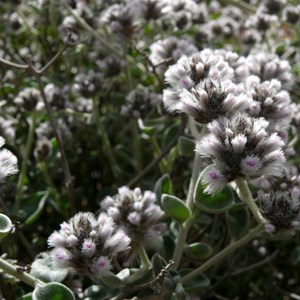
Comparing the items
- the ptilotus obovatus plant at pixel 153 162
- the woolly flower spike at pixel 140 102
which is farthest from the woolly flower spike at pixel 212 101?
the woolly flower spike at pixel 140 102

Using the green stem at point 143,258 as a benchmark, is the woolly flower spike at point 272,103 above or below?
above

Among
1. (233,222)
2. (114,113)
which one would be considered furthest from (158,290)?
(114,113)

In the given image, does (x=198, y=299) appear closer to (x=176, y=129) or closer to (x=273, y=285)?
(x=273, y=285)

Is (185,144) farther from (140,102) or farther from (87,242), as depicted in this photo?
(87,242)

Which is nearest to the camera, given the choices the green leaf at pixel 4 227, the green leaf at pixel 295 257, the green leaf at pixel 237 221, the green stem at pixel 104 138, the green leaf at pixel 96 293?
the green leaf at pixel 4 227

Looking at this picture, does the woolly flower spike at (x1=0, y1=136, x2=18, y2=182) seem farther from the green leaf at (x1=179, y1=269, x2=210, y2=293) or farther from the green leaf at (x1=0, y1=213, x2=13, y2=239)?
the green leaf at (x1=179, y1=269, x2=210, y2=293)

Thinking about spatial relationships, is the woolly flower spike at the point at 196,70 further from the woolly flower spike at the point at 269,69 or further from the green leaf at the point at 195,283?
the green leaf at the point at 195,283

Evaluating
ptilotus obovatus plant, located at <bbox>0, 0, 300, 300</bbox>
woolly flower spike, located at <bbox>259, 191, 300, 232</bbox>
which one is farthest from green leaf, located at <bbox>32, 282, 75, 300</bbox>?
woolly flower spike, located at <bbox>259, 191, 300, 232</bbox>
